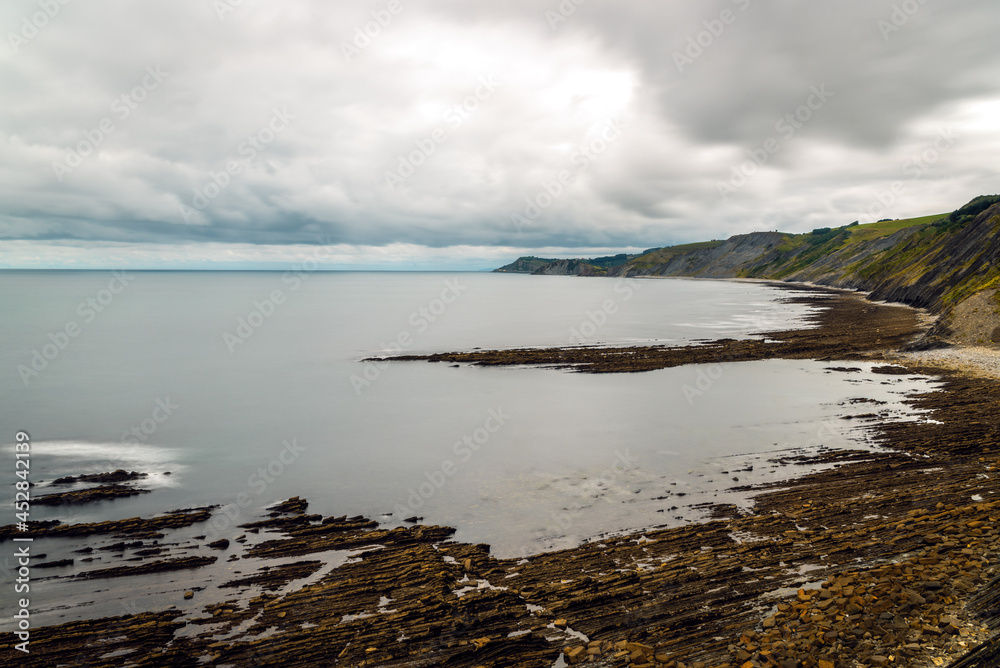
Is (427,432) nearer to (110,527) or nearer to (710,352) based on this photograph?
(110,527)

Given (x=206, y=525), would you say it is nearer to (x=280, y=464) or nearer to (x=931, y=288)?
(x=280, y=464)

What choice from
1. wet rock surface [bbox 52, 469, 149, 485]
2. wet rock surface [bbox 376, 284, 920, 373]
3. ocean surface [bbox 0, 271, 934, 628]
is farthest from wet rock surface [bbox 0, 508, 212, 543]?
wet rock surface [bbox 376, 284, 920, 373]

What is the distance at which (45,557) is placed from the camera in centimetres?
1631

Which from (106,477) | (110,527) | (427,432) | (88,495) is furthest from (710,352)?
(88,495)

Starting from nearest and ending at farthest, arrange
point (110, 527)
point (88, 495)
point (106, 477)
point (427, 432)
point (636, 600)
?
point (636, 600)
point (110, 527)
point (88, 495)
point (106, 477)
point (427, 432)

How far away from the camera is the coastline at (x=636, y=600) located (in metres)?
10.7

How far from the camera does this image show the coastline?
1073 centimetres

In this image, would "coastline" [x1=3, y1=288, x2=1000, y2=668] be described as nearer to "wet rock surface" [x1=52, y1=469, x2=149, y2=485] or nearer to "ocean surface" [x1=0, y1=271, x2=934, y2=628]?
"ocean surface" [x1=0, y1=271, x2=934, y2=628]

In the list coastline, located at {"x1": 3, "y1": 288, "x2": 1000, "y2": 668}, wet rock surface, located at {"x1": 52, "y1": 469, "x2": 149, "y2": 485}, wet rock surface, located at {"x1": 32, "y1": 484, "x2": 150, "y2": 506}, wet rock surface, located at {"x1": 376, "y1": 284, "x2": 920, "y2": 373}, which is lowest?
→ coastline, located at {"x1": 3, "y1": 288, "x2": 1000, "y2": 668}

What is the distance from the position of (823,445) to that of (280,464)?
86.3ft

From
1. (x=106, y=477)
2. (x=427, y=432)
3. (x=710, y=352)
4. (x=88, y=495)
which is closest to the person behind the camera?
(x=88, y=495)

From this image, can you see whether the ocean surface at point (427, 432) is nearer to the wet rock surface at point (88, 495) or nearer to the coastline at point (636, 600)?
the wet rock surface at point (88, 495)

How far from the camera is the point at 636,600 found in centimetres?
1263

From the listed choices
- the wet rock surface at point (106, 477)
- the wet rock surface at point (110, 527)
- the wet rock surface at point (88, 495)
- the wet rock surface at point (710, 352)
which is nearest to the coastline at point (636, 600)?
the wet rock surface at point (110, 527)
